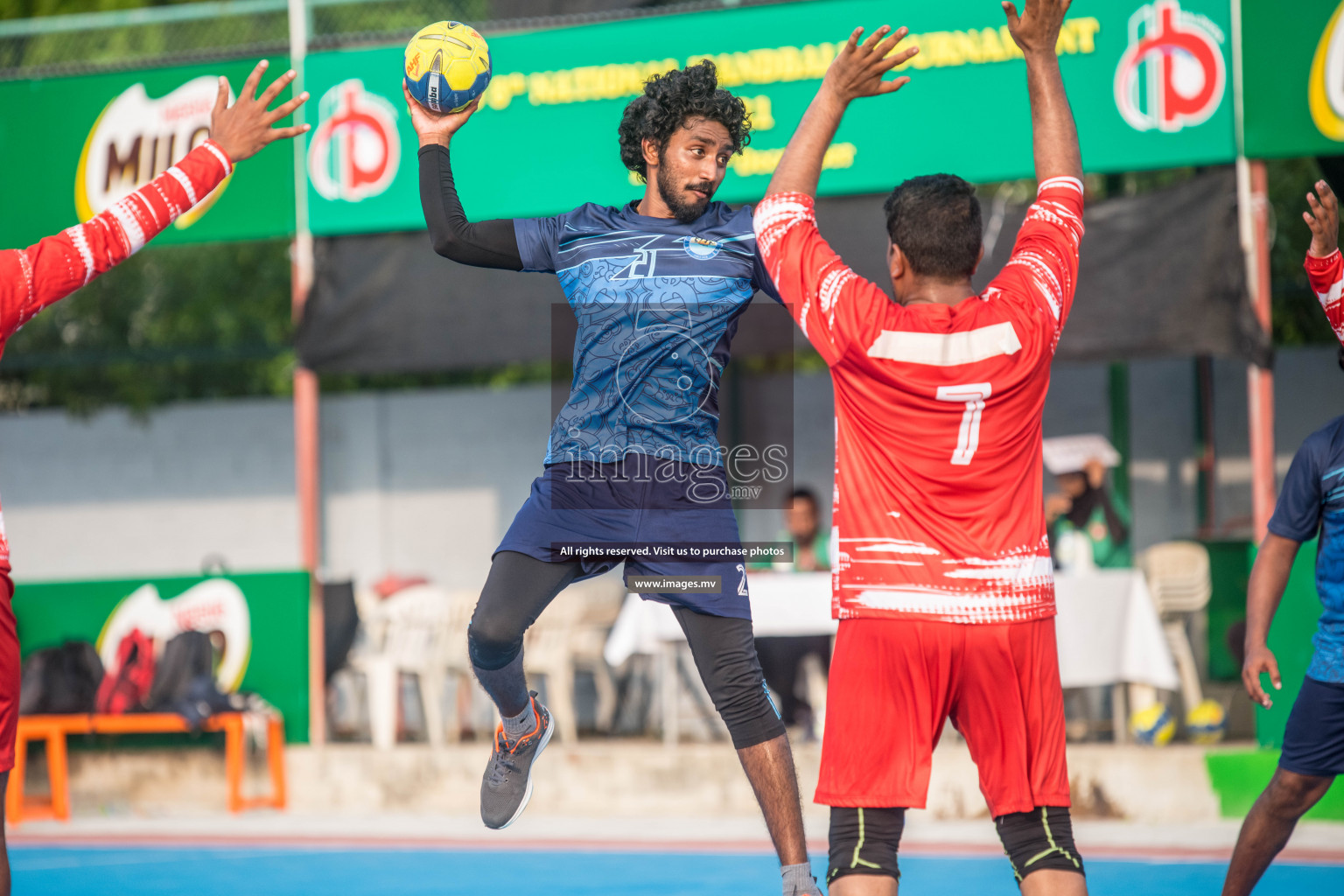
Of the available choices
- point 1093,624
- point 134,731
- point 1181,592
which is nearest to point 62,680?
point 134,731

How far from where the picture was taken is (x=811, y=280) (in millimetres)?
3535

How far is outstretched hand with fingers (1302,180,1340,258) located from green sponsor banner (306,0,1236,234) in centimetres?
443

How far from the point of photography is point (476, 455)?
12.2m

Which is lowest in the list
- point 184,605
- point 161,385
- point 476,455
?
point 184,605

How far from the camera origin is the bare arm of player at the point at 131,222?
4.11 meters

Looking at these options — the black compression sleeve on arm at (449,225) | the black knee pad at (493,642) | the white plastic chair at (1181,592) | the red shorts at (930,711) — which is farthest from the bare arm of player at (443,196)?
the white plastic chair at (1181,592)

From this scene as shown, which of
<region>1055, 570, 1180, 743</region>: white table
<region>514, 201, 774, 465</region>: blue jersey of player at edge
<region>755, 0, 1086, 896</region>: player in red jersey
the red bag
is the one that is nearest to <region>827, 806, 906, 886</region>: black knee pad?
<region>755, 0, 1086, 896</region>: player in red jersey

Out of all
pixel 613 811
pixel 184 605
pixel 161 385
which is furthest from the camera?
pixel 161 385

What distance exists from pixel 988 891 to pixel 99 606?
21.6 feet

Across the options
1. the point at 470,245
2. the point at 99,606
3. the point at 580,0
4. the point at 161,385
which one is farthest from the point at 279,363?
the point at 470,245

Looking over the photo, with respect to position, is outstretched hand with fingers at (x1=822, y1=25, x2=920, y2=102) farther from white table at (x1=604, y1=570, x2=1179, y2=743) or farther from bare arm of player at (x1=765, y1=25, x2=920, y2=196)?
white table at (x1=604, y1=570, x2=1179, y2=743)

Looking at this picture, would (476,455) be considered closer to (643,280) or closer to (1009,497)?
(643,280)

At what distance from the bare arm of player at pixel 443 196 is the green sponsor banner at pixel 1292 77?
5976 mm

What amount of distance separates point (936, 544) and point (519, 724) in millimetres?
2101
